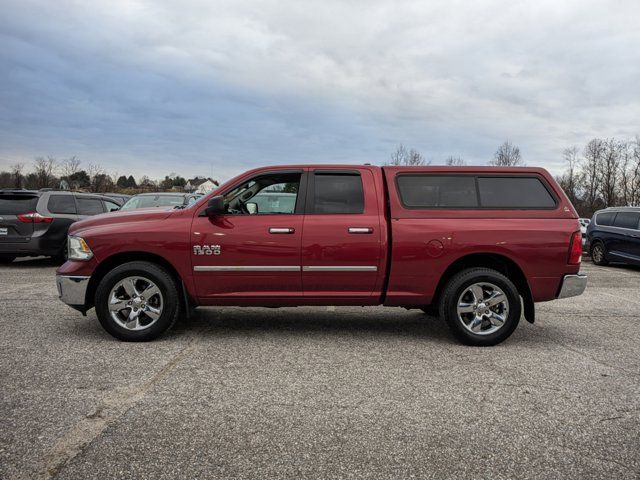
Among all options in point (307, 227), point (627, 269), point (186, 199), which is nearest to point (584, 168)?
point (627, 269)

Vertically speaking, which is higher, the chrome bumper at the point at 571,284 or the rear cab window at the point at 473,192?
the rear cab window at the point at 473,192

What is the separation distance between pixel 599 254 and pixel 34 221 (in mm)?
14447

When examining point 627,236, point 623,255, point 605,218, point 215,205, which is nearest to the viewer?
point 215,205

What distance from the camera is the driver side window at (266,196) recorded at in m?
5.12

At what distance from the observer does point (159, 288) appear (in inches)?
194

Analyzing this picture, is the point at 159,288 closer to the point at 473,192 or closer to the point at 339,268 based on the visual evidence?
the point at 339,268

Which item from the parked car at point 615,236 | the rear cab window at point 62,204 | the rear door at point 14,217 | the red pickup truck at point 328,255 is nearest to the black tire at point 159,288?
the red pickup truck at point 328,255

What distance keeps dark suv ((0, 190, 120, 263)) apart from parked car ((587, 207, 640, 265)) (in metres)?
13.5

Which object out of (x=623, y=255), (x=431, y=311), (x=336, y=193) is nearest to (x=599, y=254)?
(x=623, y=255)

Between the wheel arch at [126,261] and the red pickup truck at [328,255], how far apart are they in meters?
0.01

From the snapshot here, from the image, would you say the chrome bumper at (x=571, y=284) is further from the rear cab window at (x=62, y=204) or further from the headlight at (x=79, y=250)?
the rear cab window at (x=62, y=204)

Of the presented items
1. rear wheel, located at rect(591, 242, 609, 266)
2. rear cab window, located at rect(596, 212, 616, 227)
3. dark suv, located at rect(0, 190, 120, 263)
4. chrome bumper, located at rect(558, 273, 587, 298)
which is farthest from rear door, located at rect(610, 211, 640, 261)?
dark suv, located at rect(0, 190, 120, 263)

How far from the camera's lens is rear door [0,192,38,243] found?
10.3 meters

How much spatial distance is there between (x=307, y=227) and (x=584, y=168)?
202ft
